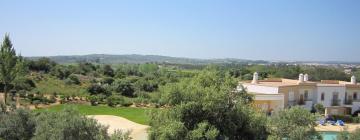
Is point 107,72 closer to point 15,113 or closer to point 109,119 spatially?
point 109,119

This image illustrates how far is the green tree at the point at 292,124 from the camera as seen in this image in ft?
54.0

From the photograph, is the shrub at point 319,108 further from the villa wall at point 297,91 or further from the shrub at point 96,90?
the shrub at point 96,90

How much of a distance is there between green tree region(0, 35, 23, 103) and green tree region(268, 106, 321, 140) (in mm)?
18266

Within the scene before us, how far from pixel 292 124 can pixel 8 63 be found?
63.3 feet

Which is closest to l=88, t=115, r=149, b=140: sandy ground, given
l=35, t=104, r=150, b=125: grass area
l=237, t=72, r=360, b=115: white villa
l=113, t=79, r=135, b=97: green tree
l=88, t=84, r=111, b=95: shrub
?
l=35, t=104, r=150, b=125: grass area

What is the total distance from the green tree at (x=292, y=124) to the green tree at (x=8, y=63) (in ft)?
59.9

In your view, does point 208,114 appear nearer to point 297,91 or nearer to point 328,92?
point 297,91

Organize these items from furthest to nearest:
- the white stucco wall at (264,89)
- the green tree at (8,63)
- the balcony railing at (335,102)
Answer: the balcony railing at (335,102) < the white stucco wall at (264,89) < the green tree at (8,63)

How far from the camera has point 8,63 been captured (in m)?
28.2

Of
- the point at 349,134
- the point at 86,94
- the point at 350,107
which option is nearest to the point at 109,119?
the point at 86,94

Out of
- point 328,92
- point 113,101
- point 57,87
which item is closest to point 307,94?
point 328,92

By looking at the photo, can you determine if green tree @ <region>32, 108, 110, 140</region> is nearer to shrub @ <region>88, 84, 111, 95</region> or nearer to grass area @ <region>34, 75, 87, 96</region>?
grass area @ <region>34, 75, 87, 96</region>

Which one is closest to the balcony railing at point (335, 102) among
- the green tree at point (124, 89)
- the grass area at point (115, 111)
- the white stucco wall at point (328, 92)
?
the white stucco wall at point (328, 92)

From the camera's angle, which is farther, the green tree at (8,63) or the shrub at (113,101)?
the shrub at (113,101)
